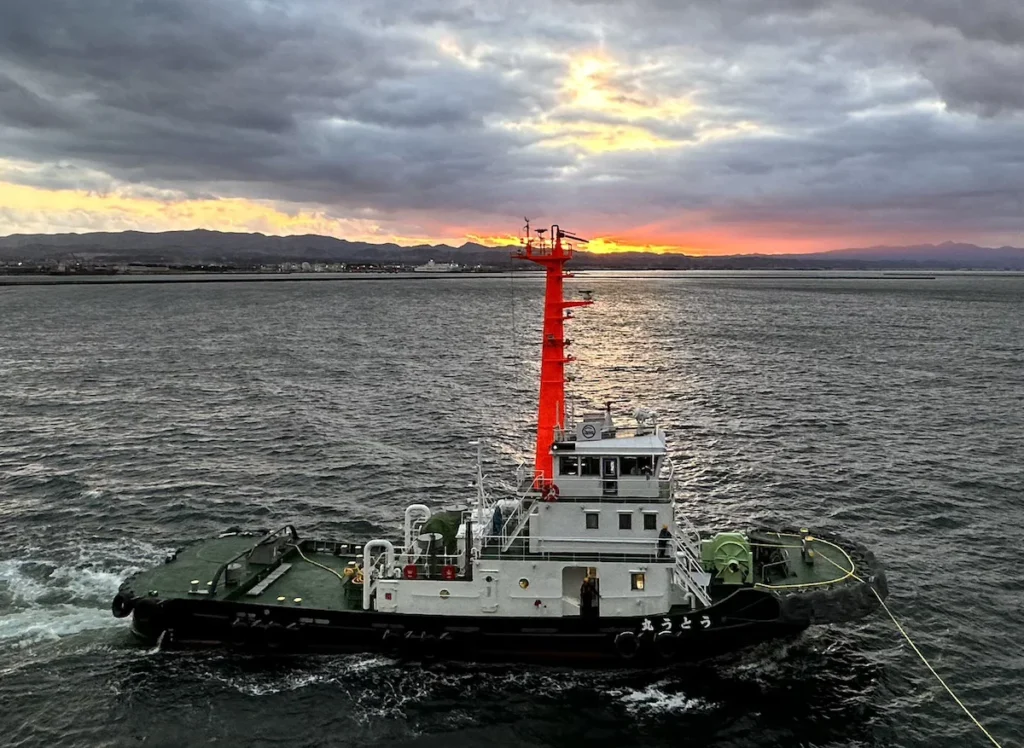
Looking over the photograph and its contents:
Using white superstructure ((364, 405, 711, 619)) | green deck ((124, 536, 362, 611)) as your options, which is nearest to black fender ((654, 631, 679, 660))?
white superstructure ((364, 405, 711, 619))

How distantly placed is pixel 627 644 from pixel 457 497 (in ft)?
51.0

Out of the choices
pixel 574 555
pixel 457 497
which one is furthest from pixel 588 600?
pixel 457 497

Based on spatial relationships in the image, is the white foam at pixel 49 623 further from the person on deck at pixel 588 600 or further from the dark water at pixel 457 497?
the person on deck at pixel 588 600

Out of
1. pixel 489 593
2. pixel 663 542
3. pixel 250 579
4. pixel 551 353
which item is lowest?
pixel 250 579

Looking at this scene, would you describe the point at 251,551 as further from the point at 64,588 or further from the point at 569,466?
the point at 569,466

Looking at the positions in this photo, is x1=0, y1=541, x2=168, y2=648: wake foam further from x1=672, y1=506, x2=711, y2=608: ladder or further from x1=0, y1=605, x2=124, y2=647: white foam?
x1=672, y1=506, x2=711, y2=608: ladder

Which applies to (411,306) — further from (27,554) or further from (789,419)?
(27,554)

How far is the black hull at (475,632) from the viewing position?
66.4ft

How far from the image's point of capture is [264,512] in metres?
32.6

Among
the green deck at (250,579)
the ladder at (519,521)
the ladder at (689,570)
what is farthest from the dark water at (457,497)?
the ladder at (519,521)

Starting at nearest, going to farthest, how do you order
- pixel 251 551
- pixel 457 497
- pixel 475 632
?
pixel 475 632 < pixel 251 551 < pixel 457 497

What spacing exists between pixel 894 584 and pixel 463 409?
1258 inches

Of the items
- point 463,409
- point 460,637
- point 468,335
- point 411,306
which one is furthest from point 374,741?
point 411,306

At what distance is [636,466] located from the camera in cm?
2161
